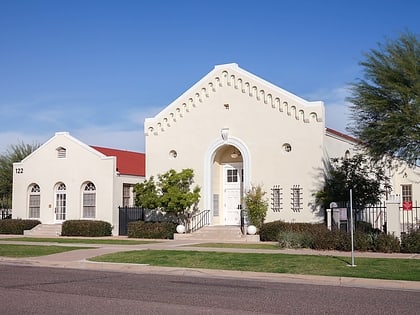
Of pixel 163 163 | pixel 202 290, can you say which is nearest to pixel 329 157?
pixel 163 163

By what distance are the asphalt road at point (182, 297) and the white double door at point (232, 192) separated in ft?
53.6

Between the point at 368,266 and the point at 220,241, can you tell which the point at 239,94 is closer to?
the point at 220,241

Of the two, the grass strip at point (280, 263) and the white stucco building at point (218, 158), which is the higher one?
the white stucco building at point (218, 158)

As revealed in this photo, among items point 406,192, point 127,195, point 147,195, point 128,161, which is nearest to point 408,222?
point 406,192

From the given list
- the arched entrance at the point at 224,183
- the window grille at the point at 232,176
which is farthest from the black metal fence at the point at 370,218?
the window grille at the point at 232,176

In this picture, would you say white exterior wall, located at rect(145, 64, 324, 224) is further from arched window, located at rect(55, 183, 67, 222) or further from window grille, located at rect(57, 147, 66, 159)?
arched window, located at rect(55, 183, 67, 222)

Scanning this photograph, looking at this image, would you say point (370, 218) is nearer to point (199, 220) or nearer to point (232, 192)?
point (232, 192)

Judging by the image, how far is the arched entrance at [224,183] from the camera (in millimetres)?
31609

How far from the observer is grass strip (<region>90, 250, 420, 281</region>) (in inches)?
625

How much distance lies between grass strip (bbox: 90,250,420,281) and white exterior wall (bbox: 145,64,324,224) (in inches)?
367

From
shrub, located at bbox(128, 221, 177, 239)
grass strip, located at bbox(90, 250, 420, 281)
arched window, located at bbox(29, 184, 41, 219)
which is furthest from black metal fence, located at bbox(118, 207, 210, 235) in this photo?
grass strip, located at bbox(90, 250, 420, 281)

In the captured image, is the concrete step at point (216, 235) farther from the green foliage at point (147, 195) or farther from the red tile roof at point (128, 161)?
the red tile roof at point (128, 161)

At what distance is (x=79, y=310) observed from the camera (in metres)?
10.4

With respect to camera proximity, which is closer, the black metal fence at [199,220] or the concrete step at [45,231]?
the black metal fence at [199,220]
